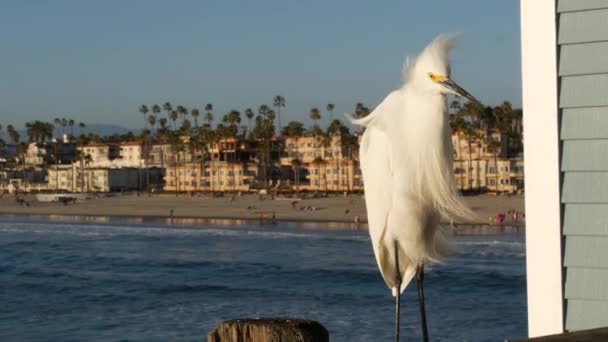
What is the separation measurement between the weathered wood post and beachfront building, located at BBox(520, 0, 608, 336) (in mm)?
2145

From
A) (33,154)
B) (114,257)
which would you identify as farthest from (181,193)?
(114,257)

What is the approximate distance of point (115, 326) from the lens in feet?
65.0

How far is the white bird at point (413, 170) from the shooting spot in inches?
153

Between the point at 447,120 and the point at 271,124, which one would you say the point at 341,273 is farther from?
the point at 271,124

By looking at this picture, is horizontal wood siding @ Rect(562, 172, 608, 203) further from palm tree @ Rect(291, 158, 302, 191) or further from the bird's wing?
palm tree @ Rect(291, 158, 302, 191)

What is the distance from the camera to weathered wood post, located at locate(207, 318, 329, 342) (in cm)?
232

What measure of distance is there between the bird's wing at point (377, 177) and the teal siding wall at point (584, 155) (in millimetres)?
742

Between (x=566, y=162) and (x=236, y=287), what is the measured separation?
922 inches

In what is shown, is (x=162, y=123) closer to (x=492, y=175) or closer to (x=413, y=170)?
(x=492, y=175)

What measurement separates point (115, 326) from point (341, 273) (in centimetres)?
1057

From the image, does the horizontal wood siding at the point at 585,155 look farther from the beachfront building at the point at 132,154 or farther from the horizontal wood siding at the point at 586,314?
the beachfront building at the point at 132,154

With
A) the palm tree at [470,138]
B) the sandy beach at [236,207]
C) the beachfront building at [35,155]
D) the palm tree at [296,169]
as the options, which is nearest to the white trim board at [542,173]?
the sandy beach at [236,207]

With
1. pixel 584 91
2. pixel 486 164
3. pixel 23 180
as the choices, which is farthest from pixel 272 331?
pixel 23 180

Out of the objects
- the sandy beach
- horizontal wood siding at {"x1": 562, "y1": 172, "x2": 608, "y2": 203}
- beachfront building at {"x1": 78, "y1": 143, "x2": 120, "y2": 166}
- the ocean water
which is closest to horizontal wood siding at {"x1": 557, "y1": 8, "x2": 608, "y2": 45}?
horizontal wood siding at {"x1": 562, "y1": 172, "x2": 608, "y2": 203}
